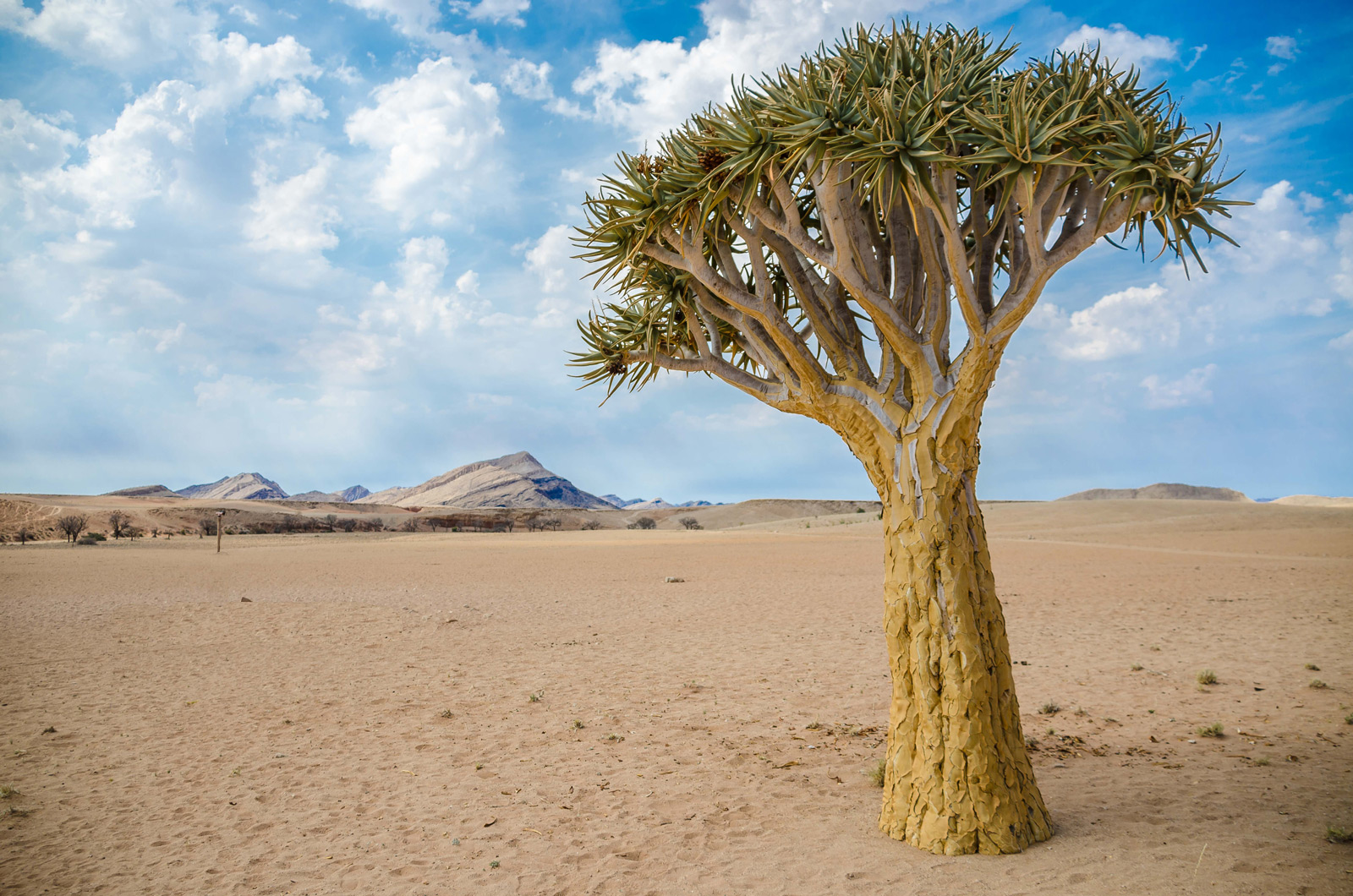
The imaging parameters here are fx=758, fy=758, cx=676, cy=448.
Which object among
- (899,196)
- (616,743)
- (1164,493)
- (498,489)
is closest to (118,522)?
(616,743)

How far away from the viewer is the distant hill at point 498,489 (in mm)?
147250

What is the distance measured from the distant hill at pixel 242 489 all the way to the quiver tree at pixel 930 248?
636 feet

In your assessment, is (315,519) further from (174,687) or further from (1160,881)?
(1160,881)

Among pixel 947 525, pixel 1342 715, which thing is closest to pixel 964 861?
pixel 947 525

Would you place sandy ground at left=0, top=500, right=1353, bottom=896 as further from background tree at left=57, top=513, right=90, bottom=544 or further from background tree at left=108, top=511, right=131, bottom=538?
background tree at left=108, top=511, right=131, bottom=538

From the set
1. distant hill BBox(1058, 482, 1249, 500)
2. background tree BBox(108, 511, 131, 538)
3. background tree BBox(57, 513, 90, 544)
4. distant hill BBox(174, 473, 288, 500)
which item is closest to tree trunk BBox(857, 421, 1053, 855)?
background tree BBox(57, 513, 90, 544)

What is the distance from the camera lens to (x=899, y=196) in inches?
228

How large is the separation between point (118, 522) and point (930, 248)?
2311 inches

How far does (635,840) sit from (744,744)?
249 cm

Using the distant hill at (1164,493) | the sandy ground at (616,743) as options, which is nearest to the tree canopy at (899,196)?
the sandy ground at (616,743)

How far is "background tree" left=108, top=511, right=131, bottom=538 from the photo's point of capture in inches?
1852

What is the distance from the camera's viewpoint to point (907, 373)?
566 centimetres

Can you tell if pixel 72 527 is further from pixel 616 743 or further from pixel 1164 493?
pixel 1164 493

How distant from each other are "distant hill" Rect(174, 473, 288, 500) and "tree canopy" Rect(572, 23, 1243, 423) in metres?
194
